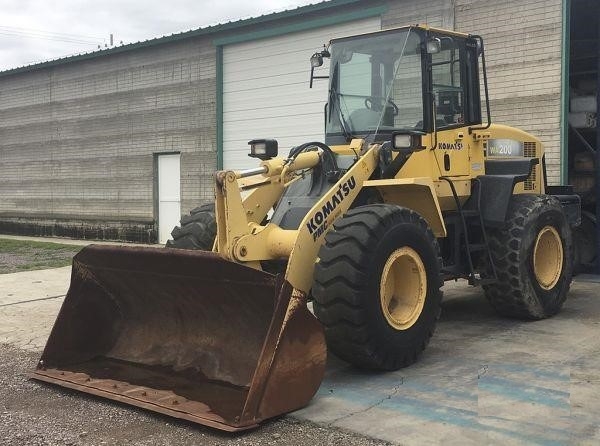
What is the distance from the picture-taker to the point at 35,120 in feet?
67.7

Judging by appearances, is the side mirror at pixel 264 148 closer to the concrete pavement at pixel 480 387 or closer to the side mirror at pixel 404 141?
the side mirror at pixel 404 141

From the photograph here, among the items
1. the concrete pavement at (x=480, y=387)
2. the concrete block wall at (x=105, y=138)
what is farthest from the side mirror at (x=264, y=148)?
the concrete block wall at (x=105, y=138)

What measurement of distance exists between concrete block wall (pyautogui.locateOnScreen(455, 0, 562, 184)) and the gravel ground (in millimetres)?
7643

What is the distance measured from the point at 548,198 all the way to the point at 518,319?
1.37 metres

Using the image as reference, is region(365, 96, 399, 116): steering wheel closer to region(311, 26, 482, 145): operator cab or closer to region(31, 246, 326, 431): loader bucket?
region(311, 26, 482, 145): operator cab

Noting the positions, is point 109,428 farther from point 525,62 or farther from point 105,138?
point 105,138

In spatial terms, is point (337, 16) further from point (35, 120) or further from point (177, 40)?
point (35, 120)

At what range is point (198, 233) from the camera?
6.40 m

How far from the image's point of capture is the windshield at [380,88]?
6.41 metres

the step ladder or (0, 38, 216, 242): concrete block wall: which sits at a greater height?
(0, 38, 216, 242): concrete block wall

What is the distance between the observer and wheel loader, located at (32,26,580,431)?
4.76 metres

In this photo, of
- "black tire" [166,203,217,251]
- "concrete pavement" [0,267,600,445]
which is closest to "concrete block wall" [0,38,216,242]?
"concrete pavement" [0,267,600,445]

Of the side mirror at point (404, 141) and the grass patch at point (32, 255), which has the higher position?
the side mirror at point (404, 141)

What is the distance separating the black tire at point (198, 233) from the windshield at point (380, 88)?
58.5 inches
